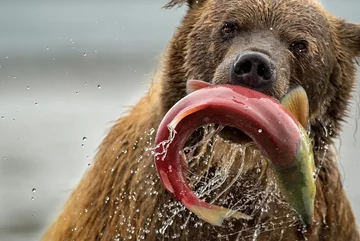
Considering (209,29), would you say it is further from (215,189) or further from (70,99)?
(70,99)

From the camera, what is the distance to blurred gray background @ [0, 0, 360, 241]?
11414 millimetres

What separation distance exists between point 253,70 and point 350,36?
3.68 ft

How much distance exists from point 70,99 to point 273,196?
10.9 m

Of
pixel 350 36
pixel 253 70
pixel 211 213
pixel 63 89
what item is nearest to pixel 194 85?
pixel 253 70

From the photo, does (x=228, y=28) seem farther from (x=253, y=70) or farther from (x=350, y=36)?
(x=350, y=36)

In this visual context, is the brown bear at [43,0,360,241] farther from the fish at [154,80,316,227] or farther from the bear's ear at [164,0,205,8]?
the fish at [154,80,316,227]

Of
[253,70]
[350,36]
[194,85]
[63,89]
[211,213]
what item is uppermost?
[253,70]

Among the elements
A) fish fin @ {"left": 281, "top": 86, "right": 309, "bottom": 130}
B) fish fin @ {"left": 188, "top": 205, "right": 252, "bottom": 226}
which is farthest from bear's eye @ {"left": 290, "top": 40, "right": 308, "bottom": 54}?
fish fin @ {"left": 188, "top": 205, "right": 252, "bottom": 226}

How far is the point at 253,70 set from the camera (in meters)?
5.34

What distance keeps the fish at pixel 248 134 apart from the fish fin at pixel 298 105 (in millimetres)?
183

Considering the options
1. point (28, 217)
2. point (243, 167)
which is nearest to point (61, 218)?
point (243, 167)

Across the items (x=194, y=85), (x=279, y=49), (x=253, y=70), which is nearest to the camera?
(x=253, y=70)

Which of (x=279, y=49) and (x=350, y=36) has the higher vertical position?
(x=279, y=49)

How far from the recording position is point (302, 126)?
5.38m
